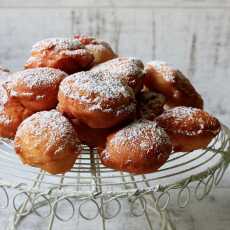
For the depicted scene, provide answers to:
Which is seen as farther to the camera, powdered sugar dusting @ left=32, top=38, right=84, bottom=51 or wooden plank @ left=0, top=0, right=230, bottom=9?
wooden plank @ left=0, top=0, right=230, bottom=9

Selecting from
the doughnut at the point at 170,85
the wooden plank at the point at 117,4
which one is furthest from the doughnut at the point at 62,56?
the wooden plank at the point at 117,4

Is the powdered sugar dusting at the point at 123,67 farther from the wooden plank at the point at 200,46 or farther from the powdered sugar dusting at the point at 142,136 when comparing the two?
the wooden plank at the point at 200,46

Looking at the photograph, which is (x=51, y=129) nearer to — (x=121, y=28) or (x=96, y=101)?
(x=96, y=101)

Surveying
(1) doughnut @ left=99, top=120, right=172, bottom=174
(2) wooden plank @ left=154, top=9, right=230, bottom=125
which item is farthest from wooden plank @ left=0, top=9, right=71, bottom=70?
(1) doughnut @ left=99, top=120, right=172, bottom=174

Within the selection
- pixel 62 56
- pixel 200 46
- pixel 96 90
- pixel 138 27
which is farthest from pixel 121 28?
pixel 96 90

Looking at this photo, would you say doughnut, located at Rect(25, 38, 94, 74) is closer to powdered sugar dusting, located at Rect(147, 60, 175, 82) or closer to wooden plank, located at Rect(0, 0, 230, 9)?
powdered sugar dusting, located at Rect(147, 60, 175, 82)
